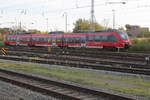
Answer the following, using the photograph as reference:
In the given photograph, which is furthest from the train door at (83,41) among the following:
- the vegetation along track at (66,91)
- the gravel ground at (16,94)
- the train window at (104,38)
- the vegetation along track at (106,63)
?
the gravel ground at (16,94)

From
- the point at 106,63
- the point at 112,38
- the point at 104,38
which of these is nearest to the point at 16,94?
the point at 106,63

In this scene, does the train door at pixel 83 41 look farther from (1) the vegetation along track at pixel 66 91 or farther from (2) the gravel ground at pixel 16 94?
(2) the gravel ground at pixel 16 94

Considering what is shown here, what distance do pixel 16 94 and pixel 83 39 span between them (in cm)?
2936

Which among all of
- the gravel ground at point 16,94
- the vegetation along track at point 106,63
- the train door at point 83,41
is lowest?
the gravel ground at point 16,94

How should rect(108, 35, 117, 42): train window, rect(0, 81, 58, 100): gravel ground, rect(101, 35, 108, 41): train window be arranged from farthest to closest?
1. rect(101, 35, 108, 41): train window
2. rect(108, 35, 117, 42): train window
3. rect(0, 81, 58, 100): gravel ground

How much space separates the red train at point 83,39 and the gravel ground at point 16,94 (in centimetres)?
2407

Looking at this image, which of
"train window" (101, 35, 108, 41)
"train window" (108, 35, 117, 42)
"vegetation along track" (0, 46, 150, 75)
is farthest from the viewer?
"train window" (101, 35, 108, 41)

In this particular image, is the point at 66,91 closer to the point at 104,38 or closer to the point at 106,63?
the point at 106,63

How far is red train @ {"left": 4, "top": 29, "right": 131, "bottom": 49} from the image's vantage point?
33.6 metres

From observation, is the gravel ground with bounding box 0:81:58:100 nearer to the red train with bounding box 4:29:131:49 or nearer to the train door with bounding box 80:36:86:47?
the red train with bounding box 4:29:131:49

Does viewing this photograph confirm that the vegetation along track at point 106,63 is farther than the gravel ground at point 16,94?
Yes

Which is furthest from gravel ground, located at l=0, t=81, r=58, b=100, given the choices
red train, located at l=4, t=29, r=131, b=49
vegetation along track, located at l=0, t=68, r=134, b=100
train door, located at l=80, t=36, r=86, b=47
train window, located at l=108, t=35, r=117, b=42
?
train door, located at l=80, t=36, r=86, b=47

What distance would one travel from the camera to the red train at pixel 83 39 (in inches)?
1323

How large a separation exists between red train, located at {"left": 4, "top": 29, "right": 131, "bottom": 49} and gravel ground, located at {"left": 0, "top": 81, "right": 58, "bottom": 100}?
2407 cm
